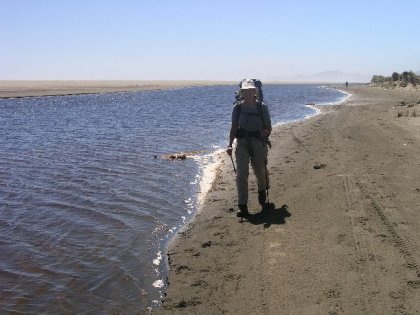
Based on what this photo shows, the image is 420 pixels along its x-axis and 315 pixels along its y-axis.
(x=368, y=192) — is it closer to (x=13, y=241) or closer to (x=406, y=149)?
(x=406, y=149)

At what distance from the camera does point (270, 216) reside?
327 inches

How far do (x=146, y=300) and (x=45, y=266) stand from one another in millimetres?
2115

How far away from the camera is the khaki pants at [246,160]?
8547 millimetres

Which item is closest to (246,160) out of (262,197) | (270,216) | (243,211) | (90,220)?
(262,197)

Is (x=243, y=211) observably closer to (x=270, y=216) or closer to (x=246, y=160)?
(x=270, y=216)

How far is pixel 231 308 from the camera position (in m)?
5.16

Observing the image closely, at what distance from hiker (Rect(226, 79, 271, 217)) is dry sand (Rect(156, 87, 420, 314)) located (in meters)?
0.69

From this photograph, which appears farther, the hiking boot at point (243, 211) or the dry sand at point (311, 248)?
the hiking boot at point (243, 211)

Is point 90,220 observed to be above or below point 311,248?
below

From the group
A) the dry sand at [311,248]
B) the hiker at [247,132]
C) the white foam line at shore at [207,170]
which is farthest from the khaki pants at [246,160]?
the white foam line at shore at [207,170]

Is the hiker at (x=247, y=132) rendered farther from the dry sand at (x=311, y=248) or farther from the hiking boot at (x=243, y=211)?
the dry sand at (x=311, y=248)

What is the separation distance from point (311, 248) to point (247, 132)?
2864mm

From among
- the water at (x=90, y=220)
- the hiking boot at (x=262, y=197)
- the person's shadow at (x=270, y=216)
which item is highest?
the hiking boot at (x=262, y=197)

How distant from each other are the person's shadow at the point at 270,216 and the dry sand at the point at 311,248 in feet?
0.06
